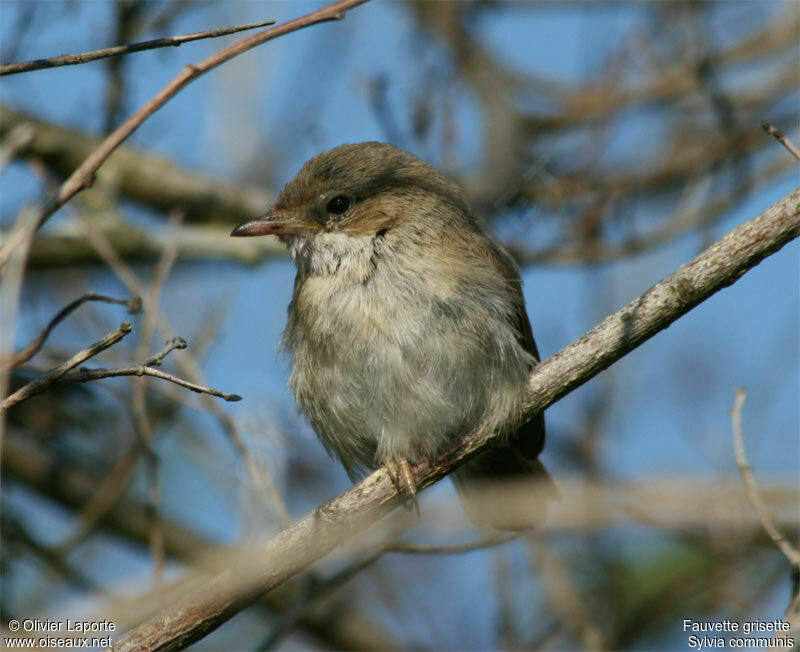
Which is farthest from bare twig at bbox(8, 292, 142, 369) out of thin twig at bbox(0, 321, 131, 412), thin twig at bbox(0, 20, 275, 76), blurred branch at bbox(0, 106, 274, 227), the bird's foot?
blurred branch at bbox(0, 106, 274, 227)

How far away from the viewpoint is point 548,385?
295 centimetres

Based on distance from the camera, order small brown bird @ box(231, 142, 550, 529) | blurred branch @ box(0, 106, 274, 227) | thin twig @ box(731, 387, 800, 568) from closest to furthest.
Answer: thin twig @ box(731, 387, 800, 568)
small brown bird @ box(231, 142, 550, 529)
blurred branch @ box(0, 106, 274, 227)

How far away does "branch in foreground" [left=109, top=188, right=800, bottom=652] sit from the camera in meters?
2.59

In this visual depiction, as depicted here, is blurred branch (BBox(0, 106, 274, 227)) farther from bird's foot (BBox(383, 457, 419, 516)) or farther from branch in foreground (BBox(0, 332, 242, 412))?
branch in foreground (BBox(0, 332, 242, 412))

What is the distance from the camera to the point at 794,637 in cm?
249

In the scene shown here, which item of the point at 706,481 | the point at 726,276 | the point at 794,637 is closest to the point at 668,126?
the point at 706,481

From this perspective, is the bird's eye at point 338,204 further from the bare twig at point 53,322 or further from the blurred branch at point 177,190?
the blurred branch at point 177,190

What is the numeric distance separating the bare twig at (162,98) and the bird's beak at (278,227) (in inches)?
55.0

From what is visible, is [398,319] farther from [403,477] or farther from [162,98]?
[162,98]

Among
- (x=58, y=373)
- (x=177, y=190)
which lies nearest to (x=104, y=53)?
(x=58, y=373)

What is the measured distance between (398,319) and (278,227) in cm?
78

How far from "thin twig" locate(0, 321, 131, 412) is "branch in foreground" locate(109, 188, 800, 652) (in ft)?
2.31

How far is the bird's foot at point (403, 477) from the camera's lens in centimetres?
329

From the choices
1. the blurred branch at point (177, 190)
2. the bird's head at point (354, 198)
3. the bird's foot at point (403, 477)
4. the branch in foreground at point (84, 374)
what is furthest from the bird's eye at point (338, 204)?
the branch in foreground at point (84, 374)
